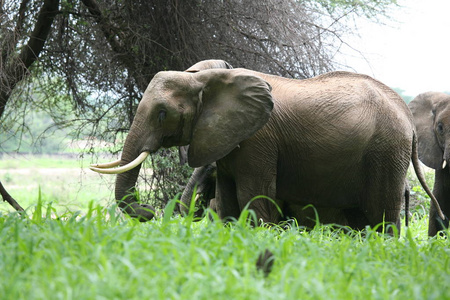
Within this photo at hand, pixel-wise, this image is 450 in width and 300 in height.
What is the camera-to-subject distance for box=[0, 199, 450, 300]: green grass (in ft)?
8.05

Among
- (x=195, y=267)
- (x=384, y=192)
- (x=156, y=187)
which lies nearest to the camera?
(x=195, y=267)

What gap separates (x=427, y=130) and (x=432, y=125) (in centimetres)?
9

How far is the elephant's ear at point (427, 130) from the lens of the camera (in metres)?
8.31

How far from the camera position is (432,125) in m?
8.39

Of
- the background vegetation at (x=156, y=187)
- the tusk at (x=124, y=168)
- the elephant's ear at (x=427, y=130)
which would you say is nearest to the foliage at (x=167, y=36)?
the background vegetation at (x=156, y=187)

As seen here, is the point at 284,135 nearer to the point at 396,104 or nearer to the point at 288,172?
the point at 288,172

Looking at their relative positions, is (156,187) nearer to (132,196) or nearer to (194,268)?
(132,196)

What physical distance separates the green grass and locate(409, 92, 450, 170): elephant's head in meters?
4.73

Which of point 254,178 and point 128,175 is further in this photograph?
point 254,178

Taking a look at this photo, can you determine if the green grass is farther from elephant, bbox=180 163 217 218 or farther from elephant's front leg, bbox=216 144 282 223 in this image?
elephant, bbox=180 163 217 218

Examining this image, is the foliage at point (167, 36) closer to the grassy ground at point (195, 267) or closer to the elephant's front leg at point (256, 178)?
the elephant's front leg at point (256, 178)

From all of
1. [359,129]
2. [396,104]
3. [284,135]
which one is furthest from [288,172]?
[396,104]

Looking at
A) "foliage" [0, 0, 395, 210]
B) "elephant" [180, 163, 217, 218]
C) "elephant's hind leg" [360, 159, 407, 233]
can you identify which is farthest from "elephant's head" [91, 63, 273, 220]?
"foliage" [0, 0, 395, 210]

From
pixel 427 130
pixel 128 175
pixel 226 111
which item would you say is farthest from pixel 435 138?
pixel 128 175
